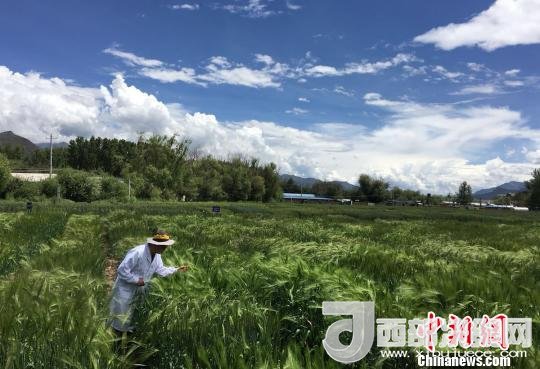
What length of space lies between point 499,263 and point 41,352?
31.2 ft

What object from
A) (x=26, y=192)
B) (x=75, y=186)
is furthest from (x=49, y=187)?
(x=75, y=186)

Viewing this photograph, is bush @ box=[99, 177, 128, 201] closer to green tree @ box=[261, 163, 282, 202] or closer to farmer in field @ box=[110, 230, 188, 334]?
green tree @ box=[261, 163, 282, 202]

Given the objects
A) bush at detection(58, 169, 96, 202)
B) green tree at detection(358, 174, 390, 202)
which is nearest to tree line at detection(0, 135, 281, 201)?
bush at detection(58, 169, 96, 202)

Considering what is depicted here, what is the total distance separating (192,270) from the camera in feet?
22.4

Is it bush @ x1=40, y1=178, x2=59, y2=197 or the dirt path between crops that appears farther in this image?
bush @ x1=40, y1=178, x2=59, y2=197

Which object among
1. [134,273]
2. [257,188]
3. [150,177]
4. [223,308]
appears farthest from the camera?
[257,188]

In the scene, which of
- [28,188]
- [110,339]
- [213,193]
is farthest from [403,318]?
[213,193]

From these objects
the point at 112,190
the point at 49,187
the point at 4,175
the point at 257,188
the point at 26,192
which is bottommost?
the point at 26,192

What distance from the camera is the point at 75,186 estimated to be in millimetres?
63188

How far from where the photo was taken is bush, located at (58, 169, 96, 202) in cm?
6291

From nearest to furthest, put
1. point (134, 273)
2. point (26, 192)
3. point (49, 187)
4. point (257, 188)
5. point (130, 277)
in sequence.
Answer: point (130, 277), point (134, 273), point (26, 192), point (49, 187), point (257, 188)

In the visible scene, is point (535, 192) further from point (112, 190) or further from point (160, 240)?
point (160, 240)

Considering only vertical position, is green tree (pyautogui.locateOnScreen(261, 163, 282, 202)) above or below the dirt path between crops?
above

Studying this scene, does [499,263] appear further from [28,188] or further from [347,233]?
[28,188]
